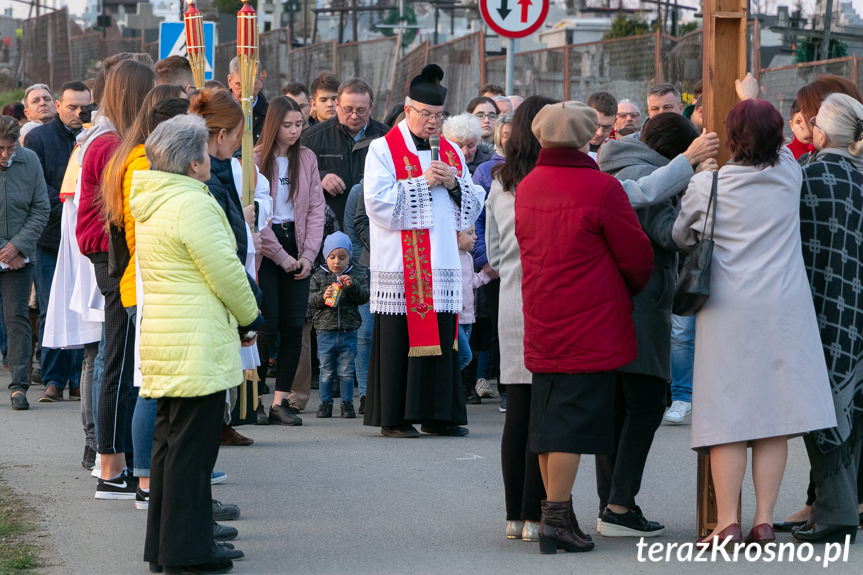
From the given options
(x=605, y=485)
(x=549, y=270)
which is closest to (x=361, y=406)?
(x=605, y=485)

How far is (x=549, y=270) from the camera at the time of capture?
20.5 ft

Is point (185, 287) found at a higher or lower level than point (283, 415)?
higher

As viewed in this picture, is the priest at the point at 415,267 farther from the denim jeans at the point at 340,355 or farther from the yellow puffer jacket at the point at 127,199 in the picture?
the yellow puffer jacket at the point at 127,199

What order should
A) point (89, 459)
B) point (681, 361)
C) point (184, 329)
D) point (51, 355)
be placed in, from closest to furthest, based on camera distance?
point (184, 329) < point (89, 459) < point (681, 361) < point (51, 355)

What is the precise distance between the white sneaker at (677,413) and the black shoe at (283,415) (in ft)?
8.75

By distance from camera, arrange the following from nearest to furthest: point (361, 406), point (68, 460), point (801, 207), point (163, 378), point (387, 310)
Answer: point (163, 378) → point (801, 207) → point (68, 460) → point (387, 310) → point (361, 406)

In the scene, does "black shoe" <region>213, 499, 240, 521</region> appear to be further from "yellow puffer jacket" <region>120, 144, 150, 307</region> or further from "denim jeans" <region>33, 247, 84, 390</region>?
"denim jeans" <region>33, 247, 84, 390</region>

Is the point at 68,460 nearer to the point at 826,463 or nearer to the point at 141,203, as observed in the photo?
the point at 141,203

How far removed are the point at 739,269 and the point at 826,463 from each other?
1.07 m

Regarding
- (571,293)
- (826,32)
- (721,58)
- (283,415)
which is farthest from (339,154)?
(826,32)

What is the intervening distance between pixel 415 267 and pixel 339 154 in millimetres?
2827

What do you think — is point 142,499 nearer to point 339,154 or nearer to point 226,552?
point 226,552

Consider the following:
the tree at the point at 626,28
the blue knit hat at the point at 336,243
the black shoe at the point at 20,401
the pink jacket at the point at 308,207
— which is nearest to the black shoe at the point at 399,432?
the pink jacket at the point at 308,207

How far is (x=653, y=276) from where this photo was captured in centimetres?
685
